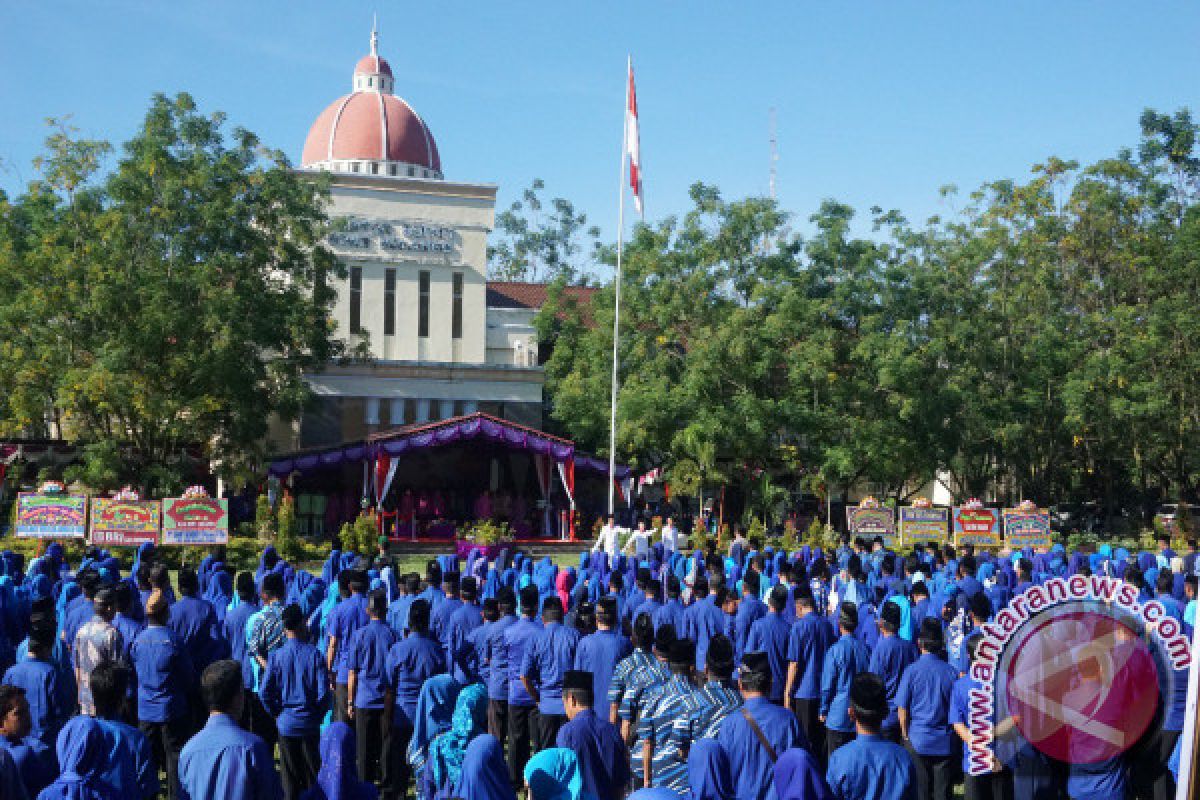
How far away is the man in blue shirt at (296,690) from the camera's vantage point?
7812 mm

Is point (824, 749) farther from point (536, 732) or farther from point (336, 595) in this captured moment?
point (336, 595)

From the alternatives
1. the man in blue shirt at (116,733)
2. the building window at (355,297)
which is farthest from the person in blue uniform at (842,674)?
the building window at (355,297)

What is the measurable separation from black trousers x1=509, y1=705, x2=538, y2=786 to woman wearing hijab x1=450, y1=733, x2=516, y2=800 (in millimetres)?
3679

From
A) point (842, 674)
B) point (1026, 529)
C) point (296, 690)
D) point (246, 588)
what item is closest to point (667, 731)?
point (842, 674)

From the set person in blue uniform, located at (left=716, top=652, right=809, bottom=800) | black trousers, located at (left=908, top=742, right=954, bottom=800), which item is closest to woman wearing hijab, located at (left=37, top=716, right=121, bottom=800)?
person in blue uniform, located at (left=716, top=652, right=809, bottom=800)

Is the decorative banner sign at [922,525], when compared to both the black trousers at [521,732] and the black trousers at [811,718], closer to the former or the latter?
the black trousers at [811,718]

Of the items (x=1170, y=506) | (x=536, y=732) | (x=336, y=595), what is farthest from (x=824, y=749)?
(x=1170, y=506)

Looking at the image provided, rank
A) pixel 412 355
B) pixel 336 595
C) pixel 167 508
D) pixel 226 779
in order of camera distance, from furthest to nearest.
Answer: pixel 412 355 < pixel 167 508 < pixel 336 595 < pixel 226 779

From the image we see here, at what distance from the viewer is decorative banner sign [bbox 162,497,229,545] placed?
2000cm

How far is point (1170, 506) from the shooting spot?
35.0 meters

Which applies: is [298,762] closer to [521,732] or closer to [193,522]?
[521,732]

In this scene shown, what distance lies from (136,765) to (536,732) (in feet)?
13.0

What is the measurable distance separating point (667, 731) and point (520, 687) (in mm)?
2666

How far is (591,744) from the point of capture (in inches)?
227
